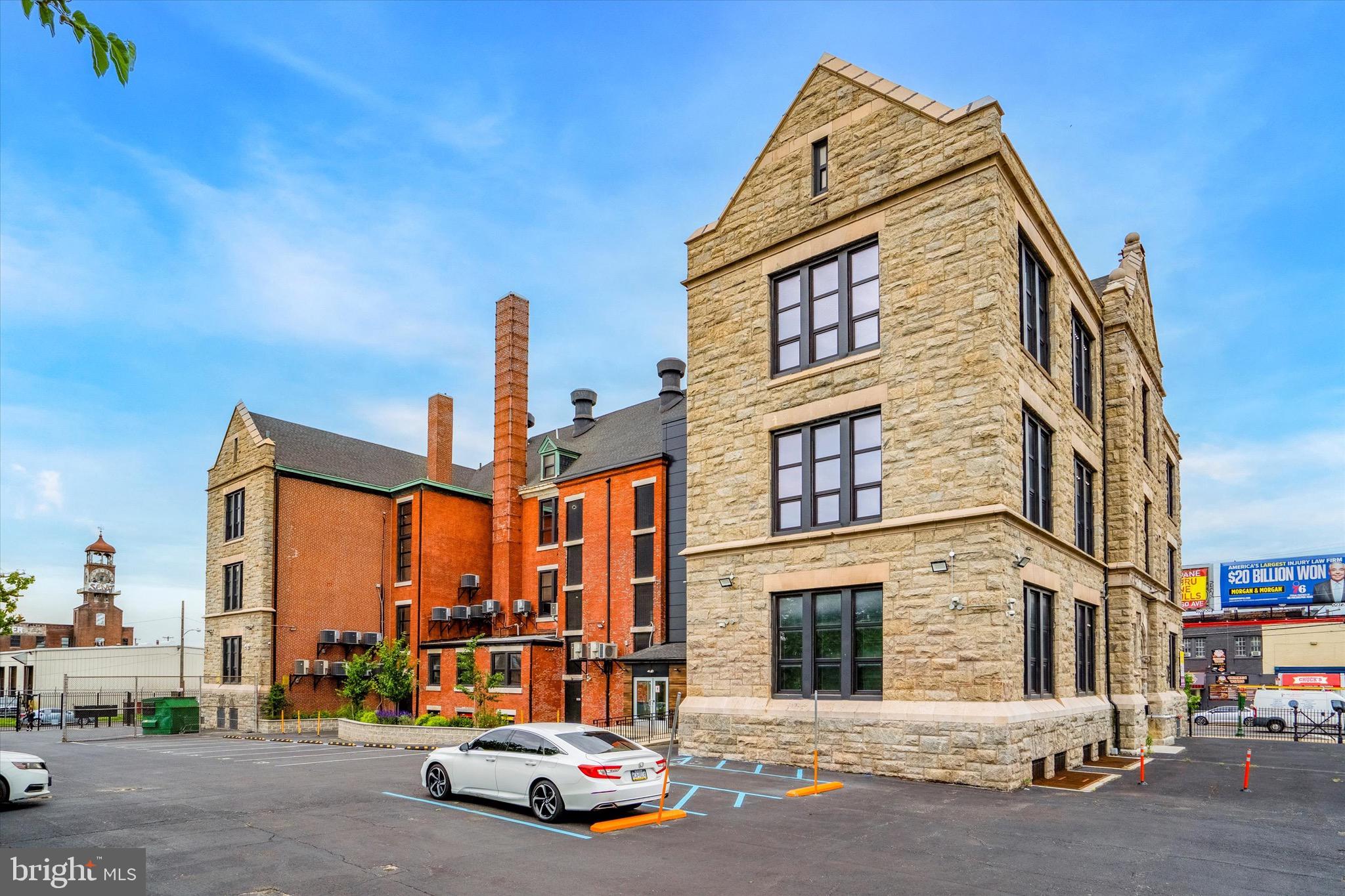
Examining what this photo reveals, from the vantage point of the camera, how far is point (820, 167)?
22188 millimetres

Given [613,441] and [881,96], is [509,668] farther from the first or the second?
[881,96]

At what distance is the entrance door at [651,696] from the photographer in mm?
34469

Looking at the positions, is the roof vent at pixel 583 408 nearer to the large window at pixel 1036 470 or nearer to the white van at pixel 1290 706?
the large window at pixel 1036 470

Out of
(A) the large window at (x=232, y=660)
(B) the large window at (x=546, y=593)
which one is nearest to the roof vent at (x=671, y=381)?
(B) the large window at (x=546, y=593)

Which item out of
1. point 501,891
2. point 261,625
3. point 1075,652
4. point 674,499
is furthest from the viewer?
point 261,625

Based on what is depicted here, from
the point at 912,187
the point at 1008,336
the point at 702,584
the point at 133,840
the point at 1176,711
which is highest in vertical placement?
the point at 912,187

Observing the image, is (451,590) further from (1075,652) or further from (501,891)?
(501,891)

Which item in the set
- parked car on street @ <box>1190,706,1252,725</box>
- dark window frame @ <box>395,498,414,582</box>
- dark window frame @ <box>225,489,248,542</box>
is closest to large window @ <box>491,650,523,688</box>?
dark window frame @ <box>395,498,414,582</box>

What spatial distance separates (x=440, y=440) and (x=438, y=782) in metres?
32.9

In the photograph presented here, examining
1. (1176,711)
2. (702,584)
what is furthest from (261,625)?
(1176,711)

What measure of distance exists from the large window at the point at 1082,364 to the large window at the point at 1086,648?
5.10 meters

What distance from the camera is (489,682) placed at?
35031 mm

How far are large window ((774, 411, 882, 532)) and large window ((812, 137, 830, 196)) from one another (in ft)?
18.2

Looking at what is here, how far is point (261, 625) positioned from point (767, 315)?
96.0ft
